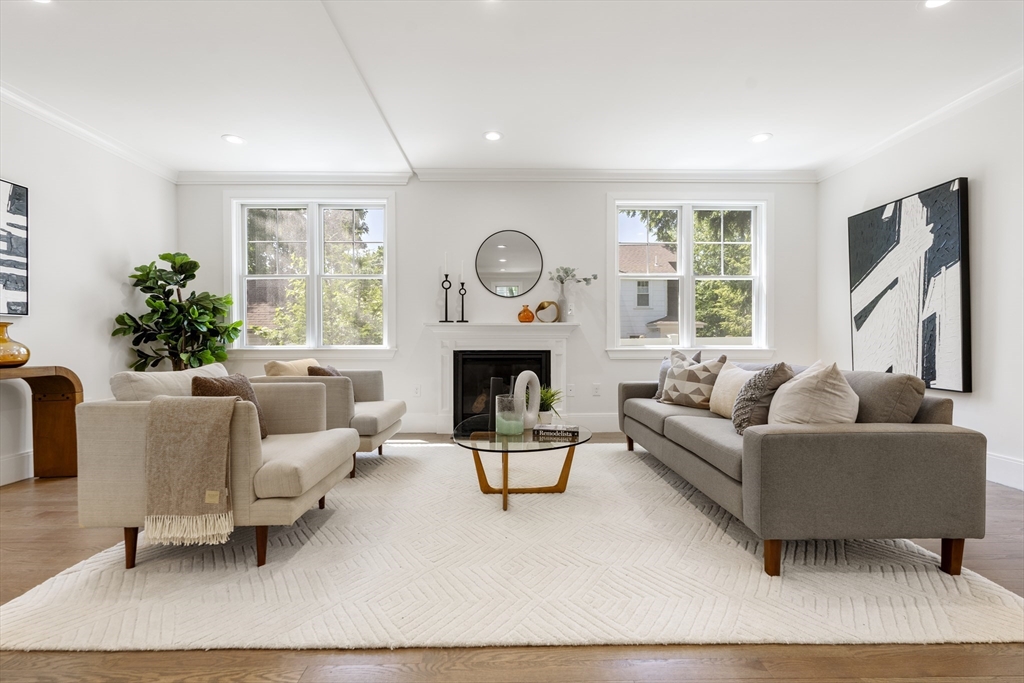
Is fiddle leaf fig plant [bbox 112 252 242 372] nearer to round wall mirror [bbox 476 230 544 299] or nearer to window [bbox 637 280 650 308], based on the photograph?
round wall mirror [bbox 476 230 544 299]

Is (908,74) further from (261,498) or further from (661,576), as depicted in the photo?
(261,498)

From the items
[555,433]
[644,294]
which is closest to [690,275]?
[644,294]

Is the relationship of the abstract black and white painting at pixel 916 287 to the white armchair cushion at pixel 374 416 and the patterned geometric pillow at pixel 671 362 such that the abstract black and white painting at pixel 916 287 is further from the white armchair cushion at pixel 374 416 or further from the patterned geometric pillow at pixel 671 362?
the white armchair cushion at pixel 374 416

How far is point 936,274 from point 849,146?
1.50m

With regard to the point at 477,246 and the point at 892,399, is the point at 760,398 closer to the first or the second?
the point at 892,399

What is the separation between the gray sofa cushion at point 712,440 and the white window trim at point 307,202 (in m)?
3.26

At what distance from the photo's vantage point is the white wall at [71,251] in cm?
371

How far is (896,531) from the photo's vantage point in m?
2.03

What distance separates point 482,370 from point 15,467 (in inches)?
143

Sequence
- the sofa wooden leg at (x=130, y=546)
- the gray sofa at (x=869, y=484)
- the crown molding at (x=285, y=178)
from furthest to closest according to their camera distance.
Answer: the crown molding at (x=285, y=178) < the sofa wooden leg at (x=130, y=546) < the gray sofa at (x=869, y=484)

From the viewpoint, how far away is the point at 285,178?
18.1 feet

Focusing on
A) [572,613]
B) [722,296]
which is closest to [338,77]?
[572,613]

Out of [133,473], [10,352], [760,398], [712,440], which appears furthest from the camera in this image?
[10,352]

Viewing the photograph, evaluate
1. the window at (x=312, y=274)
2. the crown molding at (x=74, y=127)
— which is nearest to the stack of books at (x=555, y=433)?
the window at (x=312, y=274)
